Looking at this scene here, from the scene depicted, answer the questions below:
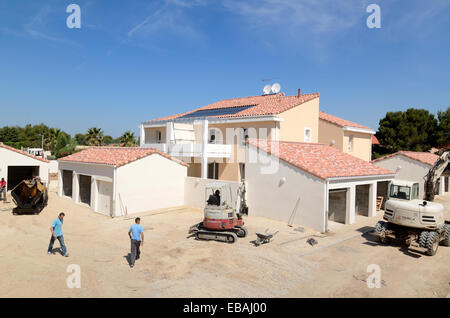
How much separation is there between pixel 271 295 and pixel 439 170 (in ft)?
41.1

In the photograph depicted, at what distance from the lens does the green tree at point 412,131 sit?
45.1 metres

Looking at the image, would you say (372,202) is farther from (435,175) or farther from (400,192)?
(400,192)

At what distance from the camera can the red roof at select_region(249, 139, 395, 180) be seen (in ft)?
54.1

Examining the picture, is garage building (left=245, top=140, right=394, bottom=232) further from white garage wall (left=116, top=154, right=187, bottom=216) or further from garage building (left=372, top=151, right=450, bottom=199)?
garage building (left=372, top=151, right=450, bottom=199)

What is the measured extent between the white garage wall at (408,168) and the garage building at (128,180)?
809 inches

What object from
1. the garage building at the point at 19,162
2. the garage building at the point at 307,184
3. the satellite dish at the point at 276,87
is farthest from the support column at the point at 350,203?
the garage building at the point at 19,162

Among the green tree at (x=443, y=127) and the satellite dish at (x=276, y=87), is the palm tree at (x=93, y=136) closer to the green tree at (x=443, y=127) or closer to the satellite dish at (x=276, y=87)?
the satellite dish at (x=276, y=87)

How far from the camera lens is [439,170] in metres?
15.6

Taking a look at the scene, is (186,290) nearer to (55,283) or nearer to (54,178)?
(55,283)

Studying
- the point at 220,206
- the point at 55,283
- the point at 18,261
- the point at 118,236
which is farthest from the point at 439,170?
the point at 18,261

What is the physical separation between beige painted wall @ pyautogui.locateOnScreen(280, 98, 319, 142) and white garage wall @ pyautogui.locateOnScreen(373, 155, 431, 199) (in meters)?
8.02

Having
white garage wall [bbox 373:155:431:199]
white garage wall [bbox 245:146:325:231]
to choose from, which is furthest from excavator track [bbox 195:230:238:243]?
white garage wall [bbox 373:155:431:199]
